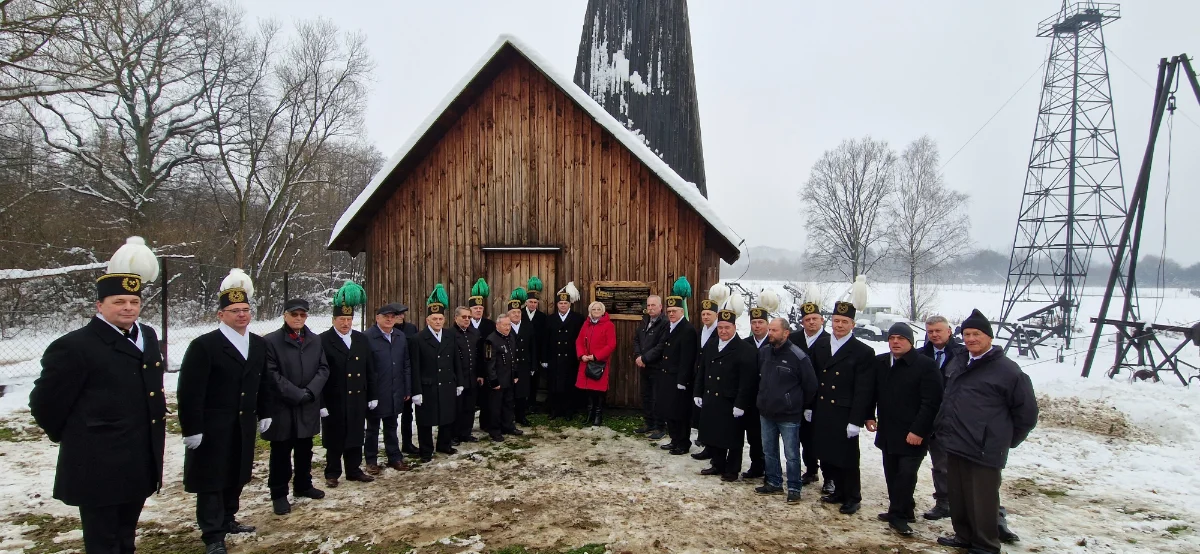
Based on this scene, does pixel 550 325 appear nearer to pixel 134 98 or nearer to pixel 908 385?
pixel 908 385

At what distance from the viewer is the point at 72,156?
17.3 m

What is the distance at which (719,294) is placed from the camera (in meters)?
7.32

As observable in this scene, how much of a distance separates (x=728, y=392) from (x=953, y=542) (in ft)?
7.19


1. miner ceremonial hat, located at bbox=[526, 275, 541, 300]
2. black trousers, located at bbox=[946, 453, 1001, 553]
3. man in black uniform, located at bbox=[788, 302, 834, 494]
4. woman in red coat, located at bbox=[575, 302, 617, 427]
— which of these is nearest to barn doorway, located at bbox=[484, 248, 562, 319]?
miner ceremonial hat, located at bbox=[526, 275, 541, 300]

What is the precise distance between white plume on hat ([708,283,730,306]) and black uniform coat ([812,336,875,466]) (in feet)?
7.54

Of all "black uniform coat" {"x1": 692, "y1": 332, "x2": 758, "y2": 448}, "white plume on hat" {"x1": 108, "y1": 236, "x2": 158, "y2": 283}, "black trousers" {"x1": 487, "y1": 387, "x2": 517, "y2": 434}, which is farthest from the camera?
"black trousers" {"x1": 487, "y1": 387, "x2": 517, "y2": 434}

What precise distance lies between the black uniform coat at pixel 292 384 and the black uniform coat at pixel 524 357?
109 inches

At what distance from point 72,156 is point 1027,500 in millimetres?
24557

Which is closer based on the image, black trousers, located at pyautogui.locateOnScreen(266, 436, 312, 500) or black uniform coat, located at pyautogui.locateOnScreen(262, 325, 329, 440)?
black uniform coat, located at pyautogui.locateOnScreen(262, 325, 329, 440)

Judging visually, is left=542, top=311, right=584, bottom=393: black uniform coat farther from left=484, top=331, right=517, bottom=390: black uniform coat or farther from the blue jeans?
the blue jeans

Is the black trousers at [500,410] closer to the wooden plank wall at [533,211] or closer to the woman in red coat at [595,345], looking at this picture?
the woman in red coat at [595,345]

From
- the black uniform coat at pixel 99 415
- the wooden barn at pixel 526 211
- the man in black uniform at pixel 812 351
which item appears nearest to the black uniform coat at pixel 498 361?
the wooden barn at pixel 526 211

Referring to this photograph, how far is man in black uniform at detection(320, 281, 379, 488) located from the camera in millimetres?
5148

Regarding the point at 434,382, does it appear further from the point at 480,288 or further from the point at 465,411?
the point at 480,288
